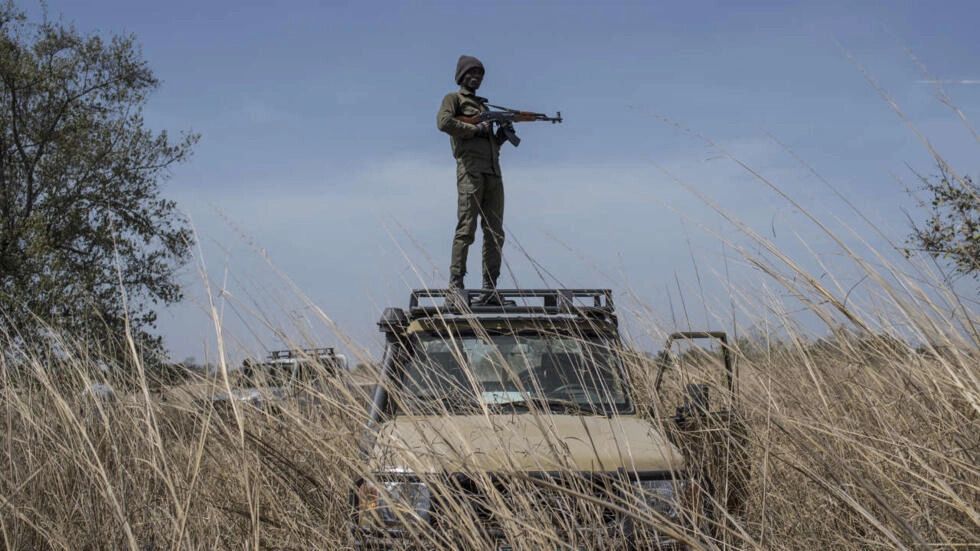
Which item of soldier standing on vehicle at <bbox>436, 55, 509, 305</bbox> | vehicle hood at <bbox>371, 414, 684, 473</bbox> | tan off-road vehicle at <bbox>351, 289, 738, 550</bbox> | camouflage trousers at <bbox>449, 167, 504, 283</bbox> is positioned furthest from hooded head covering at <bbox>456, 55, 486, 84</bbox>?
vehicle hood at <bbox>371, 414, 684, 473</bbox>

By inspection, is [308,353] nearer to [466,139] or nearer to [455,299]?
[455,299]

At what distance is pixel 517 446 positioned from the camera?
313cm

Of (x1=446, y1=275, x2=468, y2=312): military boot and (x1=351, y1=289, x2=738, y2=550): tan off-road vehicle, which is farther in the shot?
(x1=446, y1=275, x2=468, y2=312): military boot

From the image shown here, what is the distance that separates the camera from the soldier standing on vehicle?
19.7ft

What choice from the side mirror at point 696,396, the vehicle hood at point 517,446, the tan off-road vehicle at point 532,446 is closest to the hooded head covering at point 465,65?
the tan off-road vehicle at point 532,446

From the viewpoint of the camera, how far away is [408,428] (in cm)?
372

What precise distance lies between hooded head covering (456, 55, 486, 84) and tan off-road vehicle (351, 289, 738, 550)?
6.04ft

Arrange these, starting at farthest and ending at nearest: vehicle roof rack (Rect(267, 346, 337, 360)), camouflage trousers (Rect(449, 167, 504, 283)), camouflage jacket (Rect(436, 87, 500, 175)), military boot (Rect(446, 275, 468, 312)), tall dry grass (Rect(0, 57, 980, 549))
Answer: camouflage jacket (Rect(436, 87, 500, 175)) < camouflage trousers (Rect(449, 167, 504, 283)) < military boot (Rect(446, 275, 468, 312)) < vehicle roof rack (Rect(267, 346, 337, 360)) < tall dry grass (Rect(0, 57, 980, 549))

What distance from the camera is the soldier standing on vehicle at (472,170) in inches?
236

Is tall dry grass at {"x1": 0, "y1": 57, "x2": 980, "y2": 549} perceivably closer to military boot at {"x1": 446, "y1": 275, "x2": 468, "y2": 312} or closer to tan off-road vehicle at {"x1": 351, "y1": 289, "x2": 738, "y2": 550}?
tan off-road vehicle at {"x1": 351, "y1": 289, "x2": 738, "y2": 550}

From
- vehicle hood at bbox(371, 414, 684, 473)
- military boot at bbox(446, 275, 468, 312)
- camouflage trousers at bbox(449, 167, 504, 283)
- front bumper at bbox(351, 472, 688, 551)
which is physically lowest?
front bumper at bbox(351, 472, 688, 551)

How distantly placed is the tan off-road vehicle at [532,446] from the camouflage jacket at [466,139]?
4.11 feet

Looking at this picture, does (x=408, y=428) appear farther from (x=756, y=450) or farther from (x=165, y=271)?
(x=165, y=271)

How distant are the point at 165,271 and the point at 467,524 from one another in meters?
15.9
